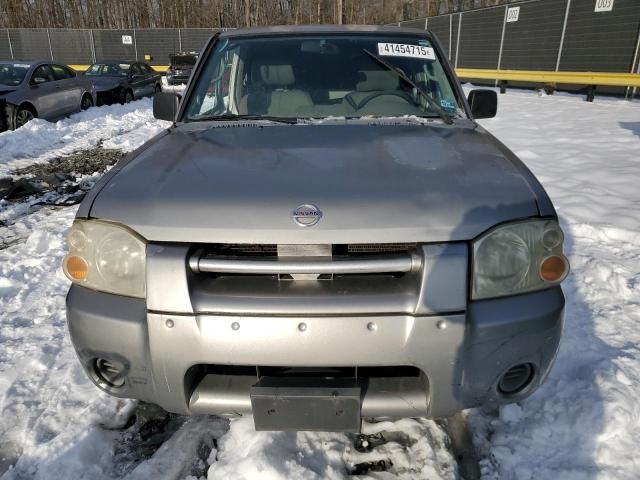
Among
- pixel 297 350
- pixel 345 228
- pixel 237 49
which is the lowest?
pixel 297 350

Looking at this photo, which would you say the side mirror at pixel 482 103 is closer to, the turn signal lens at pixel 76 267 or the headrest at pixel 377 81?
the headrest at pixel 377 81

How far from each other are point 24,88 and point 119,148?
9.92 feet

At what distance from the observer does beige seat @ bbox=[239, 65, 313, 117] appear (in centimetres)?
284

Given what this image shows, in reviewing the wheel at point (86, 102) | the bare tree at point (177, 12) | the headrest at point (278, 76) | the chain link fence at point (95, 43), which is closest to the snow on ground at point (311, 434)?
the headrest at point (278, 76)

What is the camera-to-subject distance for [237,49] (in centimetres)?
311

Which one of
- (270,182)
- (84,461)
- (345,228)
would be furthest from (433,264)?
(84,461)

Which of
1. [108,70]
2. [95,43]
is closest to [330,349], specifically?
[108,70]

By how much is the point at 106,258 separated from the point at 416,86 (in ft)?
6.53

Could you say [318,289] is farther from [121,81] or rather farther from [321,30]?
[121,81]

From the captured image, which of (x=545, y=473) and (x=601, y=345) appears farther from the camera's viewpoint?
(x=601, y=345)

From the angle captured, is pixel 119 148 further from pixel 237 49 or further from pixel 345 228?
pixel 345 228

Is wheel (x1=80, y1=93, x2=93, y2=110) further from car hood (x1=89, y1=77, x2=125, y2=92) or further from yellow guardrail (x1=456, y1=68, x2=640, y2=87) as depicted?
yellow guardrail (x1=456, y1=68, x2=640, y2=87)

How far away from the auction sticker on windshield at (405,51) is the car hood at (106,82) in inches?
493

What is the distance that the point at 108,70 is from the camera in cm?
1495
